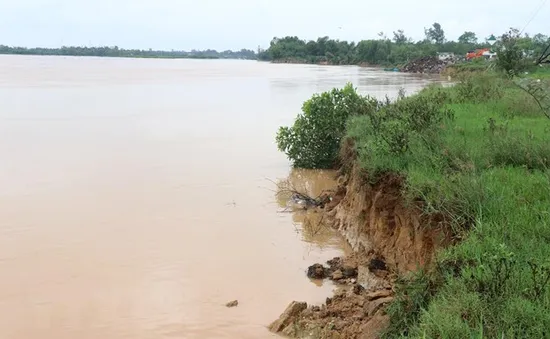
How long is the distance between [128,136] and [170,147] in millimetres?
3136

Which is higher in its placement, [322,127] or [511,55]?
[511,55]

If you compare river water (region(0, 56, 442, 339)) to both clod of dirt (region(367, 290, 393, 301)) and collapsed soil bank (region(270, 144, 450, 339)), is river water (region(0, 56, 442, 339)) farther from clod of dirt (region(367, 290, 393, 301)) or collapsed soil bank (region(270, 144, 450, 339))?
clod of dirt (region(367, 290, 393, 301))

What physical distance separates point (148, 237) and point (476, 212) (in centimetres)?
640

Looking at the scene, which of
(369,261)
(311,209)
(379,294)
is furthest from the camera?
(311,209)

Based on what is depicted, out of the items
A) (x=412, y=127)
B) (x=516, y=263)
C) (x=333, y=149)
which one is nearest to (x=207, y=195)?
(x=333, y=149)

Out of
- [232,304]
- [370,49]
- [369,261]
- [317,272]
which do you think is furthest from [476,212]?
[370,49]

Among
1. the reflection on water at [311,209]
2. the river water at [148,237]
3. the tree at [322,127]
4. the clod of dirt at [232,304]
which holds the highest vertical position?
the tree at [322,127]

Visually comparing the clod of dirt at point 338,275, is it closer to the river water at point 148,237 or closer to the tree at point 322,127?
the river water at point 148,237

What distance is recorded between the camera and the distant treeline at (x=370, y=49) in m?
100

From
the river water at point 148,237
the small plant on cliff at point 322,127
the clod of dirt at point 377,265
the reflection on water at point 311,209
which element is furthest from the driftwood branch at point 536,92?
the small plant on cliff at point 322,127

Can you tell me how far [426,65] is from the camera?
8088cm

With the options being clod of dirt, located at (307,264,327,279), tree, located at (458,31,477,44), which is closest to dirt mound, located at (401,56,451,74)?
tree, located at (458,31,477,44)

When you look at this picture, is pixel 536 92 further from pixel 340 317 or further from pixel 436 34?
pixel 436 34

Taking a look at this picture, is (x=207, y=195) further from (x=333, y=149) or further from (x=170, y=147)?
(x=170, y=147)
